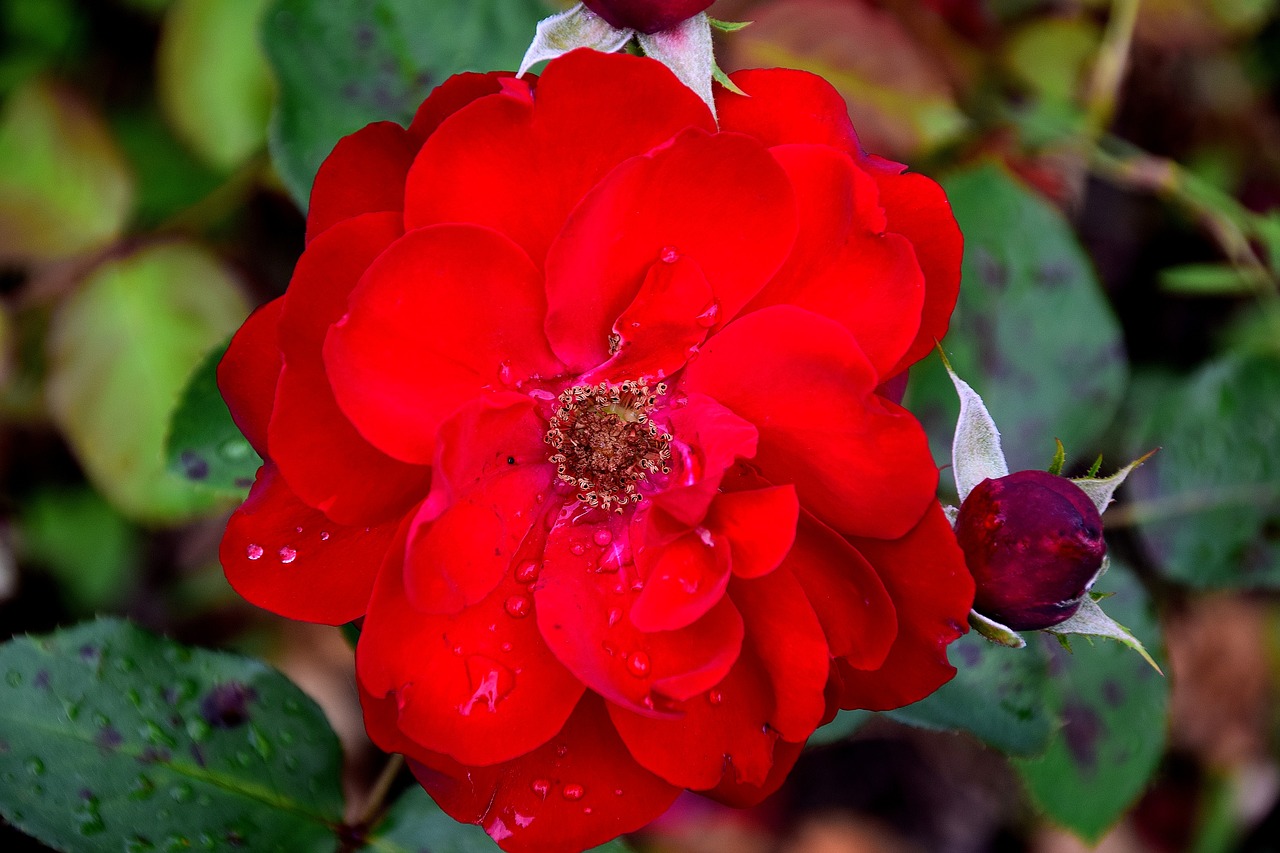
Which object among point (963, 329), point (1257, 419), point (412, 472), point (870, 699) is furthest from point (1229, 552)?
point (412, 472)

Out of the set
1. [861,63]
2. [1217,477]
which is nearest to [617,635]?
[1217,477]

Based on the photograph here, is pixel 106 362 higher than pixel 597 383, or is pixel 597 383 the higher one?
pixel 597 383

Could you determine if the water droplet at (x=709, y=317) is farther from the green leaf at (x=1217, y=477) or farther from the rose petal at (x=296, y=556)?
the green leaf at (x=1217, y=477)

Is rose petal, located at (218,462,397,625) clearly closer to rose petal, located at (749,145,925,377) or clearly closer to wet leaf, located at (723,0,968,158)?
rose petal, located at (749,145,925,377)

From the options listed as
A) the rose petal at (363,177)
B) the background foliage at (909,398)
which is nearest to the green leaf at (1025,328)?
the background foliage at (909,398)

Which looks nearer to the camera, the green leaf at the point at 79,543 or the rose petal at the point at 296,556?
the rose petal at the point at 296,556

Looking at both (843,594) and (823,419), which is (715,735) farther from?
(823,419)

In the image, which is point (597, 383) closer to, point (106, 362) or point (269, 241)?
point (106, 362)
